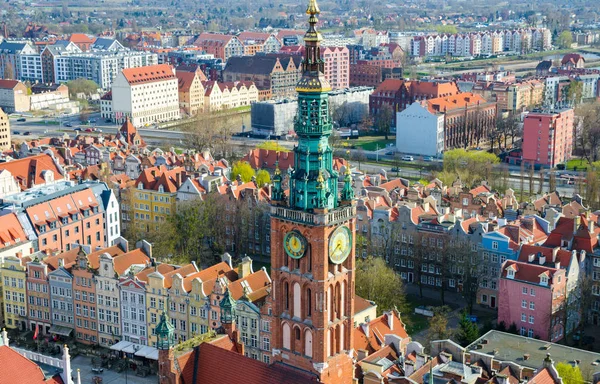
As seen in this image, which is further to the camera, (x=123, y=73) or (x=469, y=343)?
(x=123, y=73)

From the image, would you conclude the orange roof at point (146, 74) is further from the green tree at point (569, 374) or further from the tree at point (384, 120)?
the green tree at point (569, 374)

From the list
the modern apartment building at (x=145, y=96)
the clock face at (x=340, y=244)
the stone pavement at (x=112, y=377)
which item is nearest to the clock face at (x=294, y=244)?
the clock face at (x=340, y=244)

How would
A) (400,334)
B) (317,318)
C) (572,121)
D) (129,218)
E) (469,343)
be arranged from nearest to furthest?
(317,318)
(400,334)
(469,343)
(129,218)
(572,121)

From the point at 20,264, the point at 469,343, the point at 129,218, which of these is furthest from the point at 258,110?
the point at 469,343

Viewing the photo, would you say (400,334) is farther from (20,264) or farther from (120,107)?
(120,107)

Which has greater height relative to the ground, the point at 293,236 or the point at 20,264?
the point at 293,236

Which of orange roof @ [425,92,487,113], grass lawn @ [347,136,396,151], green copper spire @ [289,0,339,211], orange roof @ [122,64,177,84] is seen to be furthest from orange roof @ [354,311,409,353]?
orange roof @ [122,64,177,84]
